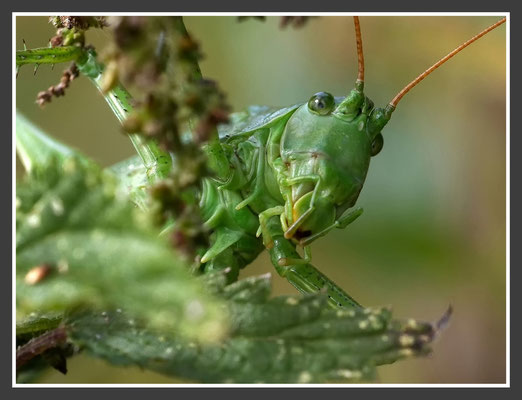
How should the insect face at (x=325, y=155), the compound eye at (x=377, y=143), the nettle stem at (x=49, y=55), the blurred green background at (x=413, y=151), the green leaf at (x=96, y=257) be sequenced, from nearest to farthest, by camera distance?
1. the green leaf at (x=96, y=257)
2. the nettle stem at (x=49, y=55)
3. the insect face at (x=325, y=155)
4. the compound eye at (x=377, y=143)
5. the blurred green background at (x=413, y=151)

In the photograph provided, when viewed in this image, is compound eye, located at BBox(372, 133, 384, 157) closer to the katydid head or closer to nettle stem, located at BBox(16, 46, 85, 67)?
the katydid head

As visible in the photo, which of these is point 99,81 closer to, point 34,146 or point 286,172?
point 34,146

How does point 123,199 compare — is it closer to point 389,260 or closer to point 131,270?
point 131,270

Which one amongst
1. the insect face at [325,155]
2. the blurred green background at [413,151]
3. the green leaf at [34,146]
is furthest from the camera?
the blurred green background at [413,151]

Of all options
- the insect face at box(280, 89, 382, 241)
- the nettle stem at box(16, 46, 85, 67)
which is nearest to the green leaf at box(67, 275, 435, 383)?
the insect face at box(280, 89, 382, 241)

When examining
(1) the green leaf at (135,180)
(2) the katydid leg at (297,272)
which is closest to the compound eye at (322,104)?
(2) the katydid leg at (297,272)

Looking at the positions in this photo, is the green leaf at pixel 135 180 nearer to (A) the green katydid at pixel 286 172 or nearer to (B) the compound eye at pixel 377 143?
(A) the green katydid at pixel 286 172
